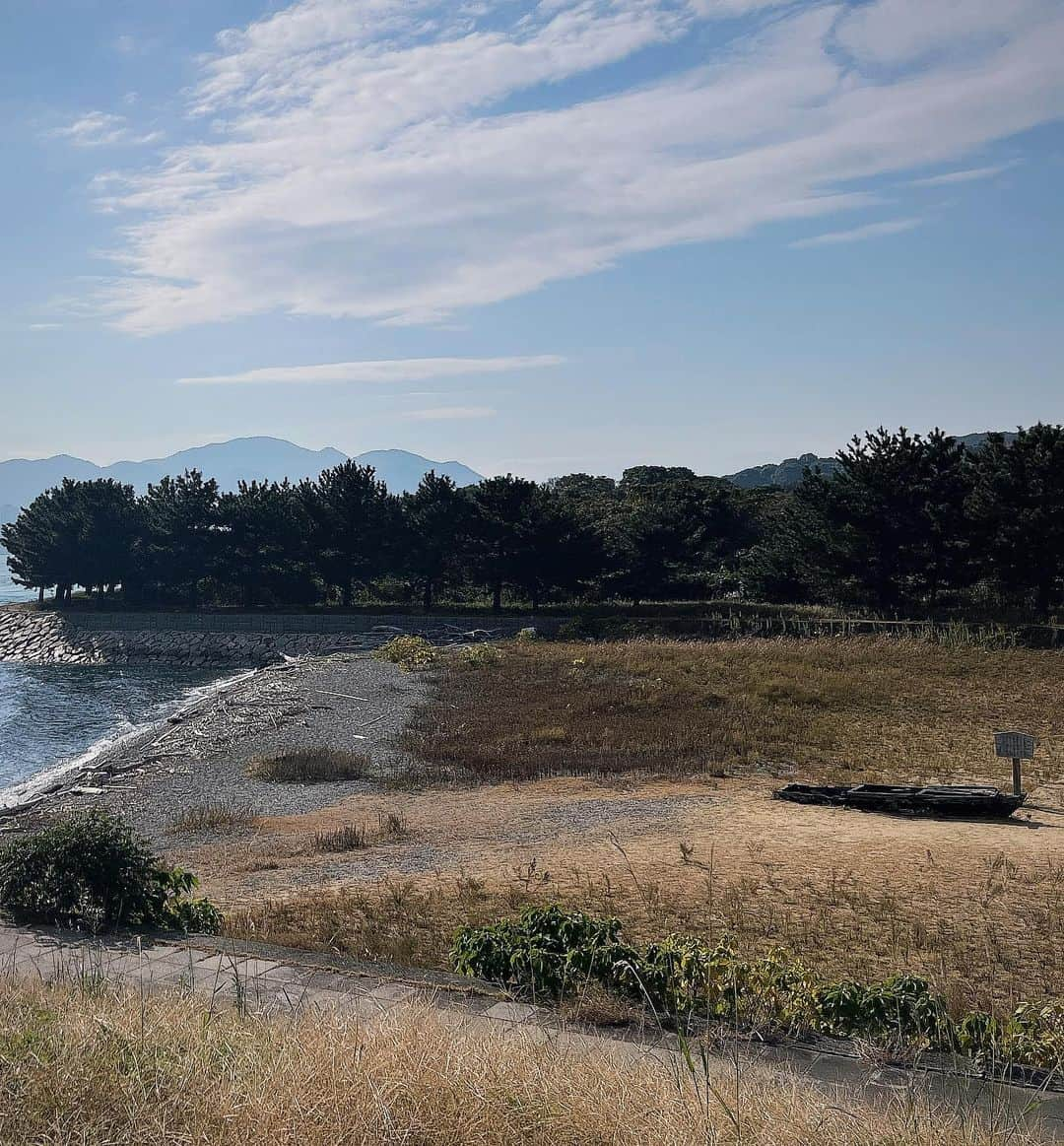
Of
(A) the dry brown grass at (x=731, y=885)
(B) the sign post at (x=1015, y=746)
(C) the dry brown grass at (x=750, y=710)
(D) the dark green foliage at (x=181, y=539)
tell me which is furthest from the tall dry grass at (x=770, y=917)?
(D) the dark green foliage at (x=181, y=539)

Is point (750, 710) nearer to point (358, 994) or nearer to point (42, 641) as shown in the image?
point (358, 994)

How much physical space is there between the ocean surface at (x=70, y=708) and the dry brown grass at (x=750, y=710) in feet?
28.2

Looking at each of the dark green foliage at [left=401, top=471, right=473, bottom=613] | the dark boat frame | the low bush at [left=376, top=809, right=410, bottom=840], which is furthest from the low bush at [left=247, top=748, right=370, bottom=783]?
the dark green foliage at [left=401, top=471, right=473, bottom=613]

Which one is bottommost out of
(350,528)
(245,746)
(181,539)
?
(245,746)

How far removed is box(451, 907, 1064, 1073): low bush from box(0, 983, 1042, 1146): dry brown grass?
109 cm

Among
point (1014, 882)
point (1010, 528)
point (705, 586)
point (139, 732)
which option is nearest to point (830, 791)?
point (1014, 882)

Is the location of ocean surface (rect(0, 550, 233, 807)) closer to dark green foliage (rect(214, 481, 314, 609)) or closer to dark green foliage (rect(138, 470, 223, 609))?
dark green foliage (rect(214, 481, 314, 609))

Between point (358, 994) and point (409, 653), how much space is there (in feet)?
101

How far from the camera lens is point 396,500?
51031 mm

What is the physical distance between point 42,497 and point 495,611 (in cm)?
3037

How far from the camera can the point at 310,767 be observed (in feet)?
62.7

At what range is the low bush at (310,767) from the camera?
734 inches

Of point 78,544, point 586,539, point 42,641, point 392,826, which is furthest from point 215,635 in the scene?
point 392,826

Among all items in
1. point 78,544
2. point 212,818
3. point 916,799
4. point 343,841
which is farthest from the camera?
point 78,544
